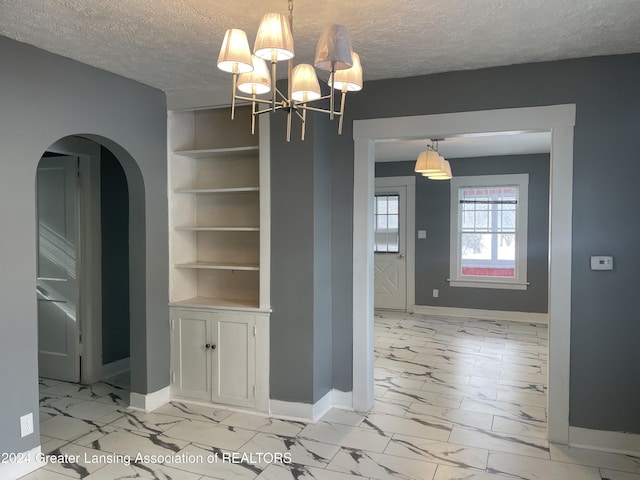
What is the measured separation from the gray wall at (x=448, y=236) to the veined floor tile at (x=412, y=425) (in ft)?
13.5

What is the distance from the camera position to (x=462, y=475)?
2848mm

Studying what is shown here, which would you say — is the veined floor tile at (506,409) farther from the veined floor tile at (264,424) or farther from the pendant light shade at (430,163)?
the pendant light shade at (430,163)

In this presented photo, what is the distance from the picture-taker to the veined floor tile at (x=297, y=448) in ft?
9.91

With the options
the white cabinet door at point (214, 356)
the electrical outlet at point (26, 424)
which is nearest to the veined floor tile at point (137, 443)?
the electrical outlet at point (26, 424)

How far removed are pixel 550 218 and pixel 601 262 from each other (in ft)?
1.35

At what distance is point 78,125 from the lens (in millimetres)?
3225

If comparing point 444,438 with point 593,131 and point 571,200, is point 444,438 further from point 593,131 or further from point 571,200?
point 593,131

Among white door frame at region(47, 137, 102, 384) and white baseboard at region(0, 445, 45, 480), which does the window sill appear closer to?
white door frame at region(47, 137, 102, 384)

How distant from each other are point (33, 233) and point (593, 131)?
3.53 meters

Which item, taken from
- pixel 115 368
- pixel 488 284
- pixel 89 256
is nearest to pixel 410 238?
pixel 488 284

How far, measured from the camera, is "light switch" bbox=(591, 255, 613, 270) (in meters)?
3.15

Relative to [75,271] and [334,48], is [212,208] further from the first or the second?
[334,48]

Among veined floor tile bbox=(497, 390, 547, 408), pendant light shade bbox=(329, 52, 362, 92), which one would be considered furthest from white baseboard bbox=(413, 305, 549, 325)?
pendant light shade bbox=(329, 52, 362, 92)

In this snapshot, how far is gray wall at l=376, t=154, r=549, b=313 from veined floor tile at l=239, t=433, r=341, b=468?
15.8 ft
